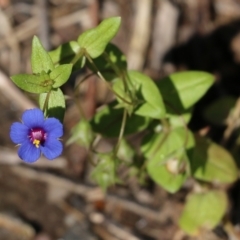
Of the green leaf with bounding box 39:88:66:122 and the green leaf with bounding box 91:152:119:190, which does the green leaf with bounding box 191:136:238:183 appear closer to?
the green leaf with bounding box 91:152:119:190

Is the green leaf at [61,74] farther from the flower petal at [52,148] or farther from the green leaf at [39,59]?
the flower petal at [52,148]

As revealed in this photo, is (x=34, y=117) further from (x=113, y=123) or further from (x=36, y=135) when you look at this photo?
(x=113, y=123)

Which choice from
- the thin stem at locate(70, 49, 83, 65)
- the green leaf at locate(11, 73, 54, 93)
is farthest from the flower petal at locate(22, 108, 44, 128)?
the thin stem at locate(70, 49, 83, 65)

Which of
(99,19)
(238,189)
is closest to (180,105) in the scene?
(238,189)

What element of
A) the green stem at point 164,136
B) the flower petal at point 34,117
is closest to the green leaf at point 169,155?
the green stem at point 164,136

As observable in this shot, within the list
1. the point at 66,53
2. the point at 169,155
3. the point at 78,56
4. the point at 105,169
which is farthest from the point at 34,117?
the point at 169,155
